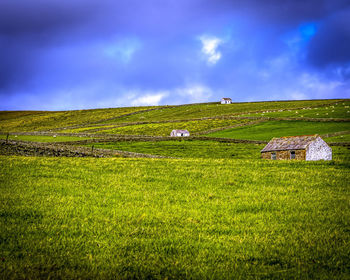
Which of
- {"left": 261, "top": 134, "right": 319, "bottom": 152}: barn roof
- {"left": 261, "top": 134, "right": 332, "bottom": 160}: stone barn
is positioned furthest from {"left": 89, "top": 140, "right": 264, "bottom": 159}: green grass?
{"left": 261, "top": 134, "right": 332, "bottom": 160}: stone barn

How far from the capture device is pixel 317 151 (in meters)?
45.8

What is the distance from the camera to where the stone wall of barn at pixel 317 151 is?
148 feet

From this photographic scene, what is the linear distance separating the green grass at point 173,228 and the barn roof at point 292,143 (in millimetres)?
31167

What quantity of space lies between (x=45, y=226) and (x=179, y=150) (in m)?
48.5

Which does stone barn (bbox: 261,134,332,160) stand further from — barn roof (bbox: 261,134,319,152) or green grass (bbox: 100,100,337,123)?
green grass (bbox: 100,100,337,123)

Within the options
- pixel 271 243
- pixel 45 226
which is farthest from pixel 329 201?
pixel 45 226

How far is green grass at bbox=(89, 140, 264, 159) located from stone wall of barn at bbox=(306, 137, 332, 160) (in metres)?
7.82

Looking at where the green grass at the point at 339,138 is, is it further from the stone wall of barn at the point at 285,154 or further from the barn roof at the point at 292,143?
A: the stone wall of barn at the point at 285,154

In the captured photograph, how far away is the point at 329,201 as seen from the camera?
1193 cm

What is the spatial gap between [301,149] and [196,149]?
19094mm

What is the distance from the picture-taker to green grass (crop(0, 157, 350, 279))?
22.0 ft

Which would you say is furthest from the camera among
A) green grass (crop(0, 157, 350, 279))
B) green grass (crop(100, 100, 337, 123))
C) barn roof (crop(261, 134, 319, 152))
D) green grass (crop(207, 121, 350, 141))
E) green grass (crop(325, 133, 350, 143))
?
green grass (crop(100, 100, 337, 123))

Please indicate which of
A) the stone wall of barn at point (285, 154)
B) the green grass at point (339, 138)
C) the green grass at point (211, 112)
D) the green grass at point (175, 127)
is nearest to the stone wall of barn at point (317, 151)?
the stone wall of barn at point (285, 154)

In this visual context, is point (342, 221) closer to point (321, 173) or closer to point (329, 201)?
point (329, 201)
